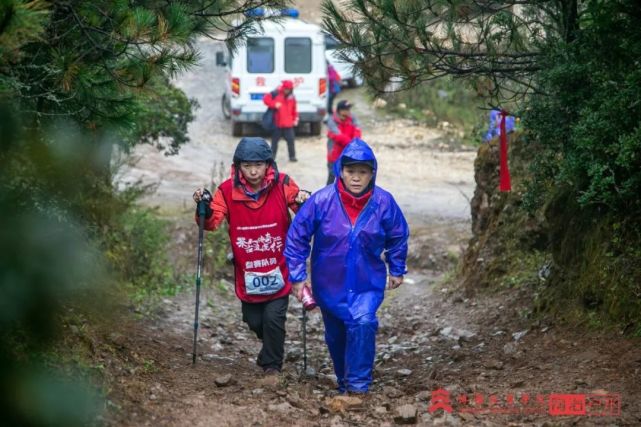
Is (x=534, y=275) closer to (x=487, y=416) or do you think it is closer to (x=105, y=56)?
(x=487, y=416)

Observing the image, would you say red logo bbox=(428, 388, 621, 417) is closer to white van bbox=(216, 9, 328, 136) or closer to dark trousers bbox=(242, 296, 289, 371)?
dark trousers bbox=(242, 296, 289, 371)

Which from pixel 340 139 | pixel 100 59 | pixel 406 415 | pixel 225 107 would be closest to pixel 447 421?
pixel 406 415

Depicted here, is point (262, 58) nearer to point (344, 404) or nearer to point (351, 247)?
point (351, 247)

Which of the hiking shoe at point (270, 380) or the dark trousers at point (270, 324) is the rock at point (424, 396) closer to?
the hiking shoe at point (270, 380)

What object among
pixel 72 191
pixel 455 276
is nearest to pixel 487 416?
pixel 72 191

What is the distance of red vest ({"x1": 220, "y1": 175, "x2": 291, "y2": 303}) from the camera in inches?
266

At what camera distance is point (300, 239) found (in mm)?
6250

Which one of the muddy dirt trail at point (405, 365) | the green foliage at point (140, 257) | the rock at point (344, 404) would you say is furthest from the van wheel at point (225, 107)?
the rock at point (344, 404)

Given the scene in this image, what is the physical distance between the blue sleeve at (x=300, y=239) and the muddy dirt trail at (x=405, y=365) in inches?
30.0

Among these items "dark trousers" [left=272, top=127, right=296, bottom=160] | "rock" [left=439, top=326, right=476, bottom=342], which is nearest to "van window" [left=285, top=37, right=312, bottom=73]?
"dark trousers" [left=272, top=127, right=296, bottom=160]

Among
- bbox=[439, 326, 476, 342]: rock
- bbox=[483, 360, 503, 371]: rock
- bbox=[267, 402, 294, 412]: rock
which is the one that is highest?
bbox=[267, 402, 294, 412]: rock

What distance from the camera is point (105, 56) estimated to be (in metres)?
5.68

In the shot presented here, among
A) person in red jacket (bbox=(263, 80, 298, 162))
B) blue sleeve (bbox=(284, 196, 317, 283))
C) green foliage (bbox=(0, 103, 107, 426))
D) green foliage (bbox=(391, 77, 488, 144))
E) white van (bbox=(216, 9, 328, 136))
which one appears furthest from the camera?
green foliage (bbox=(391, 77, 488, 144))

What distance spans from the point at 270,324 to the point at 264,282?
31 centimetres
